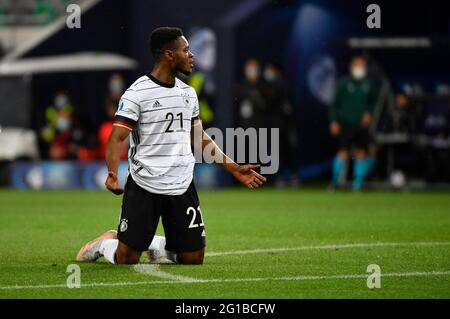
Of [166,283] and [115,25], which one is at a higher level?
[115,25]

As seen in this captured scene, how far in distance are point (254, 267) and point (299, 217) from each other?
18.8ft

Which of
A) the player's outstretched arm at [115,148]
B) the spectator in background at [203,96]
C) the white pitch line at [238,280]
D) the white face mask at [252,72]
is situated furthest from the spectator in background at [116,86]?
the white pitch line at [238,280]

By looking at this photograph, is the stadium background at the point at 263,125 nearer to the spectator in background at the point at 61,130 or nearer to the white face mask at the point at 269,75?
the spectator in background at the point at 61,130

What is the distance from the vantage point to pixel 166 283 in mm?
8539

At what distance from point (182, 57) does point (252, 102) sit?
44.4 ft

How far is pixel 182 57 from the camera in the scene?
9523 mm

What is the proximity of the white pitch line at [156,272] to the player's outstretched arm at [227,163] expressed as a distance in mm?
986

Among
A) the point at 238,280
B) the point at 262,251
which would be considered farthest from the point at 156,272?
the point at 262,251

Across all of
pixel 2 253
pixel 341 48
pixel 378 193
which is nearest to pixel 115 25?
pixel 341 48

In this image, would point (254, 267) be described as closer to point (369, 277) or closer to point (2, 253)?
point (369, 277)

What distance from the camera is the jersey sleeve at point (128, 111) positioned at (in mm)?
9328

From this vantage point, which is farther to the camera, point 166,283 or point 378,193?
point 378,193

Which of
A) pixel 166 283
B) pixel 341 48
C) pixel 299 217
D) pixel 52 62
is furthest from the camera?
pixel 52 62
